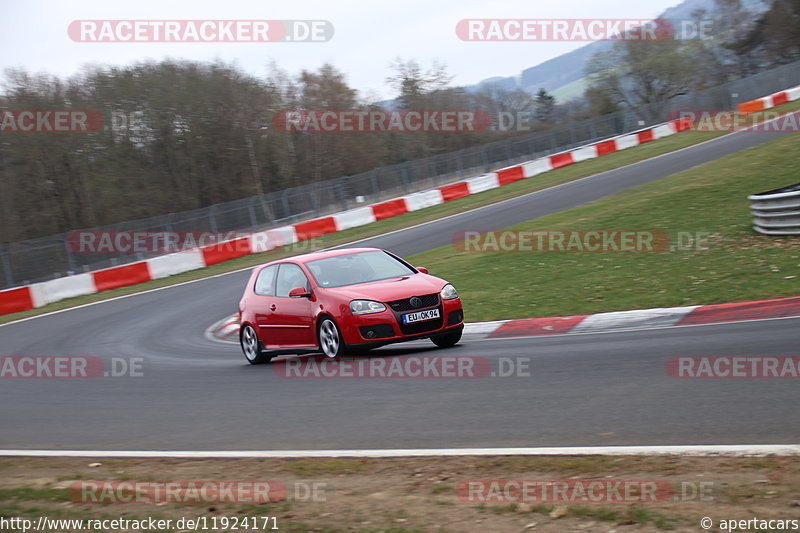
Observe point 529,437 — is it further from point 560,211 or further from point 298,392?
point 560,211

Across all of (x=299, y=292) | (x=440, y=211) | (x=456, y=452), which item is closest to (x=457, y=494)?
(x=456, y=452)

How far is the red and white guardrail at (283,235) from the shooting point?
77.3ft

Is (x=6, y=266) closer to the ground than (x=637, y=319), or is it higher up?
higher up

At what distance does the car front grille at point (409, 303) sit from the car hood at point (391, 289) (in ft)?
0.16

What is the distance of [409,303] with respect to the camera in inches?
401

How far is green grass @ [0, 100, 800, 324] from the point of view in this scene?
23859mm

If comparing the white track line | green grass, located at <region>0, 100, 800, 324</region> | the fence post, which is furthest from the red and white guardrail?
the white track line

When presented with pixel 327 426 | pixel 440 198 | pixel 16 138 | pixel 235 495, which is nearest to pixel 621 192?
pixel 440 198

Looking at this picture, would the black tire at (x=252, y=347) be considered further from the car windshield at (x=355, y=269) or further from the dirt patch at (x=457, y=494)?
the dirt patch at (x=457, y=494)

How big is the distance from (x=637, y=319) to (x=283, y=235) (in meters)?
19.3

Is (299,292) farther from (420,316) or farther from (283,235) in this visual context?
(283,235)

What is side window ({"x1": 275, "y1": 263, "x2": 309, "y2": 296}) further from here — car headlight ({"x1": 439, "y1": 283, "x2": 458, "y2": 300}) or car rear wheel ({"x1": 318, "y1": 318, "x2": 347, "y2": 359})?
car headlight ({"x1": 439, "y1": 283, "x2": 458, "y2": 300})

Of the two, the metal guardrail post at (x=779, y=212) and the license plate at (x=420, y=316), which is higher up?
the metal guardrail post at (x=779, y=212)

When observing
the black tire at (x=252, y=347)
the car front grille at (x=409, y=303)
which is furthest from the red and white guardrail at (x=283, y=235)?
the car front grille at (x=409, y=303)
